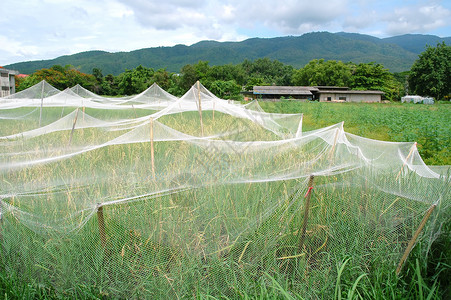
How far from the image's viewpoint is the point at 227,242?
7.80ft

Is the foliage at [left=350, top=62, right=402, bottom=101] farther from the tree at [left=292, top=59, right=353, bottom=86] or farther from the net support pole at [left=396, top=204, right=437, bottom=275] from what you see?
the net support pole at [left=396, top=204, right=437, bottom=275]

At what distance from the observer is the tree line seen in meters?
48.5

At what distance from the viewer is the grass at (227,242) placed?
223 centimetres

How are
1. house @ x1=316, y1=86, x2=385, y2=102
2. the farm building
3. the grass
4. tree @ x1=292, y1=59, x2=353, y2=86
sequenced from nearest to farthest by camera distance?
1. the grass
2. the farm building
3. house @ x1=316, y1=86, x2=385, y2=102
4. tree @ x1=292, y1=59, x2=353, y2=86

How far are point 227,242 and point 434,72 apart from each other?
194ft

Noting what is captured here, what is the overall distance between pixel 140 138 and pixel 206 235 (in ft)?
8.23

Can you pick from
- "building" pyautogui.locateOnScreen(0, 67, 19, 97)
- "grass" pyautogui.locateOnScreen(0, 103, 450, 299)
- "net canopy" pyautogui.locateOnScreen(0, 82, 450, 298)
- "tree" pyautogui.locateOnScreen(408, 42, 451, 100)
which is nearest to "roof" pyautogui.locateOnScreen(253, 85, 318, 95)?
"tree" pyautogui.locateOnScreen(408, 42, 451, 100)

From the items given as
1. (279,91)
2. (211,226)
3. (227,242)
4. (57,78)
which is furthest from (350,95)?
(227,242)

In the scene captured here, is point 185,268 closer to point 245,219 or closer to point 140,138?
point 245,219

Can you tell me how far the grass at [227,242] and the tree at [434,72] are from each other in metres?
57.0

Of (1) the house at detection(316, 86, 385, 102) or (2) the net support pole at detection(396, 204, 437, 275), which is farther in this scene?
(1) the house at detection(316, 86, 385, 102)

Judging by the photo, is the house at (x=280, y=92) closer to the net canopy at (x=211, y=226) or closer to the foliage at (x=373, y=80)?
the foliage at (x=373, y=80)

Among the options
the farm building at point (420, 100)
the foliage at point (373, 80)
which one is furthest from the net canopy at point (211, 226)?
the foliage at point (373, 80)

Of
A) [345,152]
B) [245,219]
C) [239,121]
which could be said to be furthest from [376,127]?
[245,219]
